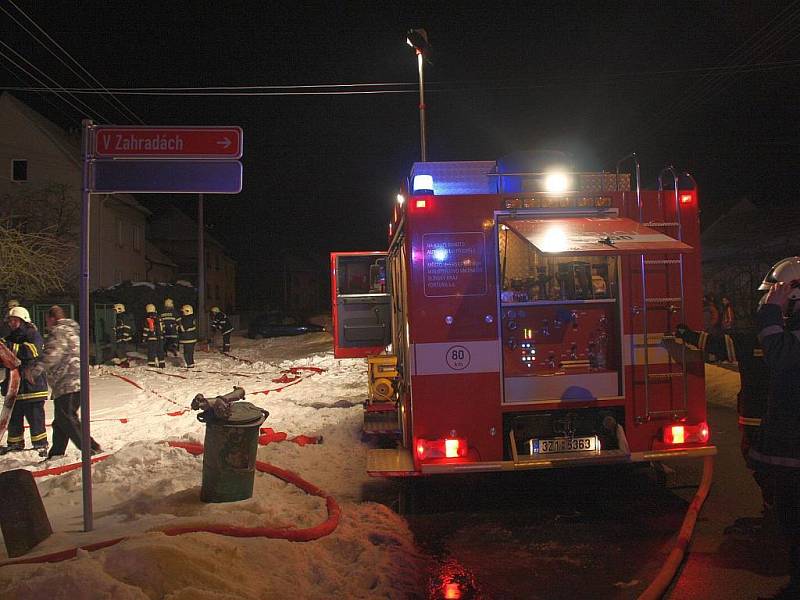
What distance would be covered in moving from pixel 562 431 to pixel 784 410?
6.54 ft

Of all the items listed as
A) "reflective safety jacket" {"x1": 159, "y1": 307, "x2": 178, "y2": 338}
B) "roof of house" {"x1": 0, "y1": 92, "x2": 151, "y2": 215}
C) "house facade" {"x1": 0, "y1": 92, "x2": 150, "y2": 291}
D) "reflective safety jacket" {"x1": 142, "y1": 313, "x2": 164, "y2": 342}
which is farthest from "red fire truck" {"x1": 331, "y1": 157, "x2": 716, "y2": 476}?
"roof of house" {"x1": 0, "y1": 92, "x2": 151, "y2": 215}

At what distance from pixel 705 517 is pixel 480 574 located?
2243 millimetres

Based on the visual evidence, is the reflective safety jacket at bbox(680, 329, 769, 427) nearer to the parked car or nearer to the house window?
the parked car

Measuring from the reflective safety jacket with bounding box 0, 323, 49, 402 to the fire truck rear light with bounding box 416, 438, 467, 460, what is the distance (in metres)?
5.04

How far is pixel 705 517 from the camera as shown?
523cm

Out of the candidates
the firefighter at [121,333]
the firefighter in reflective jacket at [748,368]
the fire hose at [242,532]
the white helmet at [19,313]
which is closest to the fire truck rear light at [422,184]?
the firefighter in reflective jacket at [748,368]

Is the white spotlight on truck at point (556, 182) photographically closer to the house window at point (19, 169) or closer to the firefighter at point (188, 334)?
the firefighter at point (188, 334)

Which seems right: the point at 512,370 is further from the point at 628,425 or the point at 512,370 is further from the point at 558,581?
the point at 558,581

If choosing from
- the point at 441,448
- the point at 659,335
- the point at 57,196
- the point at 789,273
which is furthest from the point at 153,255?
the point at 789,273

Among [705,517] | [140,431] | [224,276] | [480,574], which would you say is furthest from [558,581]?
[224,276]

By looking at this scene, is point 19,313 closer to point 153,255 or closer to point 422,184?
point 422,184

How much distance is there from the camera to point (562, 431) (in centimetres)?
544

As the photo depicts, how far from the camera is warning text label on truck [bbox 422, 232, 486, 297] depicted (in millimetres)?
5145

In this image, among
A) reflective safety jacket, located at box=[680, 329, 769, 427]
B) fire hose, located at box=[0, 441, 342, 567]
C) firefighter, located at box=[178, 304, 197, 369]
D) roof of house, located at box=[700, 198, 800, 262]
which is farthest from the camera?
roof of house, located at box=[700, 198, 800, 262]
